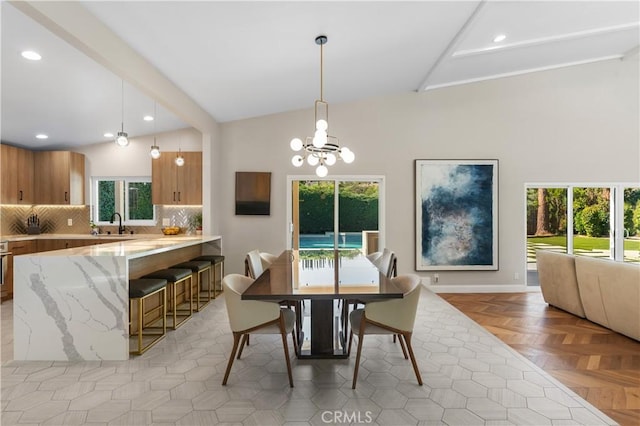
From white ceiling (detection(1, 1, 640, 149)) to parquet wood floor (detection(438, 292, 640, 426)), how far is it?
343cm

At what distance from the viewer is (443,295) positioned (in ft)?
17.5

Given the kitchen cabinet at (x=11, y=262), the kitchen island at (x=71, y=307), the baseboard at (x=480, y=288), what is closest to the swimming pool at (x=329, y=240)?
the baseboard at (x=480, y=288)

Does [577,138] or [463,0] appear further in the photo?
[577,138]

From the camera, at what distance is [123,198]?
5789 mm

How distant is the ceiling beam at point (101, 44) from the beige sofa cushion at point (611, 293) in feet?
17.3

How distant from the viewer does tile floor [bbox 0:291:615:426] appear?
6.75 ft

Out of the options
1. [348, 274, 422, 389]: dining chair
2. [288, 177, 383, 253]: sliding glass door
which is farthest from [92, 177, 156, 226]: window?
[348, 274, 422, 389]: dining chair

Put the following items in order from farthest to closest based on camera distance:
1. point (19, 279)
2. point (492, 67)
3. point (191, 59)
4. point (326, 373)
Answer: point (492, 67) < point (191, 59) < point (19, 279) < point (326, 373)

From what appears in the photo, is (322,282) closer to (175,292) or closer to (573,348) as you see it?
(175,292)

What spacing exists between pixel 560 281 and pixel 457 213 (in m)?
1.77

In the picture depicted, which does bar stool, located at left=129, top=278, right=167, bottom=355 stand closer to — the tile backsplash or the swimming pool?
the tile backsplash

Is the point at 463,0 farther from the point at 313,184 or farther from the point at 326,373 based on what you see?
the point at 326,373

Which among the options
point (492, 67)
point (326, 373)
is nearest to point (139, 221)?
point (326, 373)

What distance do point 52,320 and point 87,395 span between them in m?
0.95
